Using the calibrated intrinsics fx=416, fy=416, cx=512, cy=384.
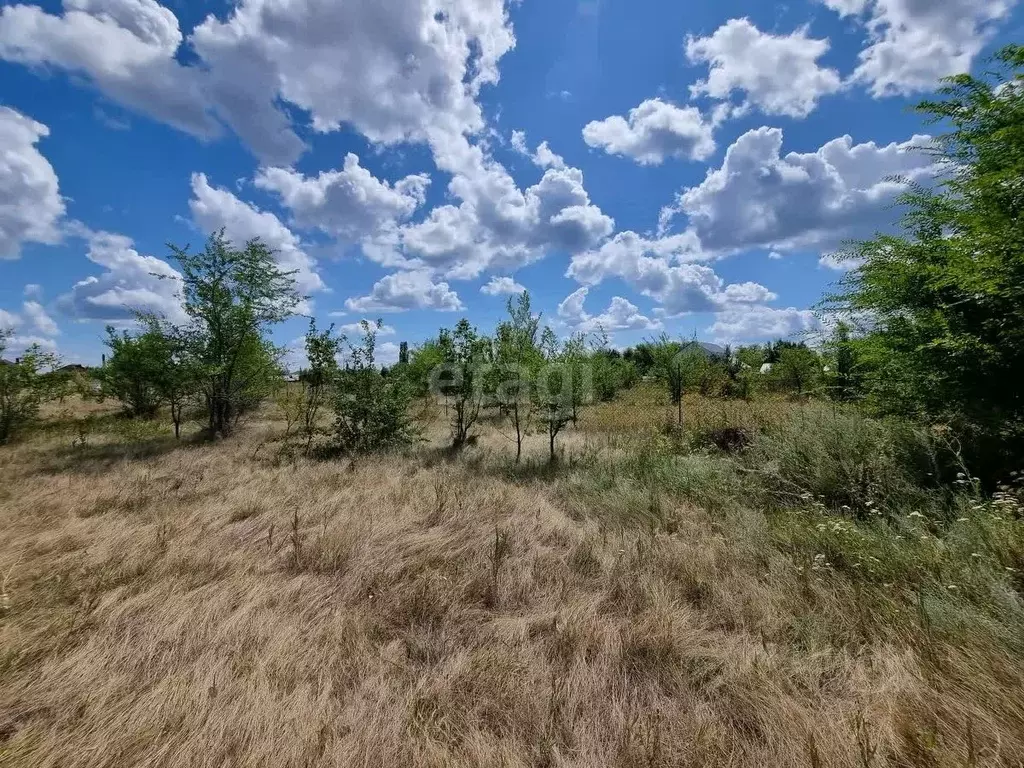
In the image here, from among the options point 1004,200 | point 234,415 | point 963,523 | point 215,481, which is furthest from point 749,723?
point 234,415

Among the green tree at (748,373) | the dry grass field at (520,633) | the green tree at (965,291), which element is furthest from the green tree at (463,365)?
the green tree at (748,373)

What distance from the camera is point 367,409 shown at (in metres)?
9.98

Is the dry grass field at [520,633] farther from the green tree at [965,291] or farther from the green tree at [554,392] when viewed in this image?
the green tree at [554,392]

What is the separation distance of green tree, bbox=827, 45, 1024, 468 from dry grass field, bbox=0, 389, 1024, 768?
1117 millimetres

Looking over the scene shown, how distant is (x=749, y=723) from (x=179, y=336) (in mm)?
13456

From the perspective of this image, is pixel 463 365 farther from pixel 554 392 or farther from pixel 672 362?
pixel 672 362

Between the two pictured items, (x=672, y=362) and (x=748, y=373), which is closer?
(x=672, y=362)

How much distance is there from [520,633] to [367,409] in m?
7.90

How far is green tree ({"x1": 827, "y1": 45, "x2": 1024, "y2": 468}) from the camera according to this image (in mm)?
3834

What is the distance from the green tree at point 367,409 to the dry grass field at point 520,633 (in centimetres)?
434

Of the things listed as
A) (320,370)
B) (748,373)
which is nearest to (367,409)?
(320,370)

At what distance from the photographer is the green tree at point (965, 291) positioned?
3834 mm

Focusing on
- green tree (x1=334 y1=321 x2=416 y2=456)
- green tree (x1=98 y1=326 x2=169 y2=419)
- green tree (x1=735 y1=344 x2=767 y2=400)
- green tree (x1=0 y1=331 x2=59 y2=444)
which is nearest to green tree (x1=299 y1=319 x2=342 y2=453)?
green tree (x1=334 y1=321 x2=416 y2=456)

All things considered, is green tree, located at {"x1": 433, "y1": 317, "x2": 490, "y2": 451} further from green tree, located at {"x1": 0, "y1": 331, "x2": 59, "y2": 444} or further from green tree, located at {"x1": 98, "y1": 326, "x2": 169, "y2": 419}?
green tree, located at {"x1": 0, "y1": 331, "x2": 59, "y2": 444}
